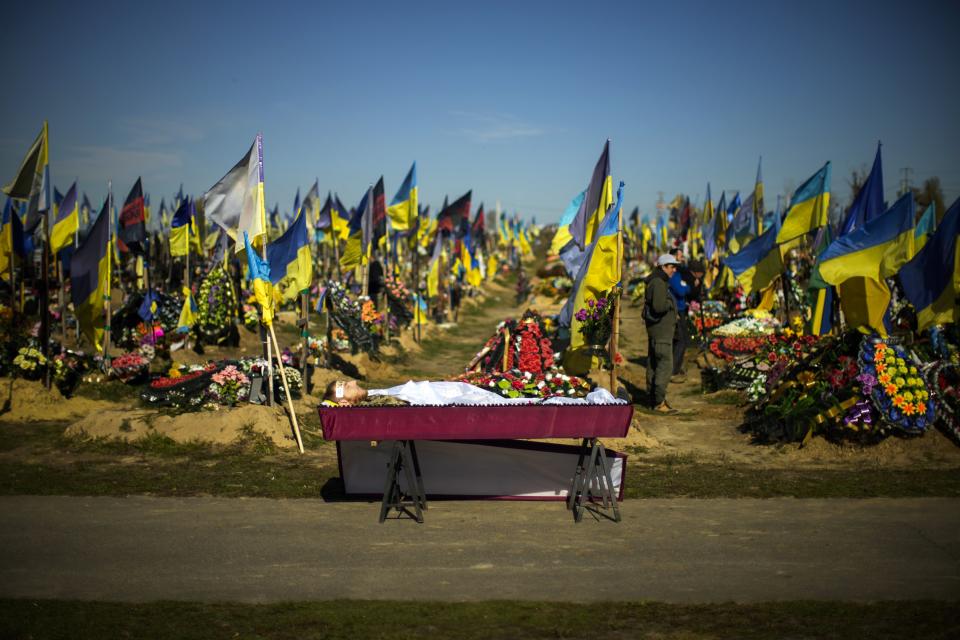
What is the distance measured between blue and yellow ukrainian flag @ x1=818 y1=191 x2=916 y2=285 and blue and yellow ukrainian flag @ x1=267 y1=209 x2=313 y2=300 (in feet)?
23.6

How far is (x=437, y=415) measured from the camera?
25.2 feet

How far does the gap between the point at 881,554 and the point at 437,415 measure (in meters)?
3.85

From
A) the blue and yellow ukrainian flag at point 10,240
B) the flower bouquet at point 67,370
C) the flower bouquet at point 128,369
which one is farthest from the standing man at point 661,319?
the blue and yellow ukrainian flag at point 10,240

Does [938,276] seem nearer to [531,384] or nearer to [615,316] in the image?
[615,316]

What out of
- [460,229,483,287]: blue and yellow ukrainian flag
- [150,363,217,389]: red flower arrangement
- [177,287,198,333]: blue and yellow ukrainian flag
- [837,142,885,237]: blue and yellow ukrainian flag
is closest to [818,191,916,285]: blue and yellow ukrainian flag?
[837,142,885,237]: blue and yellow ukrainian flag

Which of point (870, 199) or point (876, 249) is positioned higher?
point (870, 199)

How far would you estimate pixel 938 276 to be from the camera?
977 centimetres

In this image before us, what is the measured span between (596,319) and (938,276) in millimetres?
3955

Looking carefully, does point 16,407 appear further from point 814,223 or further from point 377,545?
point 814,223

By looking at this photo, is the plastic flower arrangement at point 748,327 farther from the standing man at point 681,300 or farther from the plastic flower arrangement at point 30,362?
the plastic flower arrangement at point 30,362

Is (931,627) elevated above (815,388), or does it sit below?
below

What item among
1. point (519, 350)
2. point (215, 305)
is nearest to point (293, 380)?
point (519, 350)

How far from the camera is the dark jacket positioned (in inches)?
505

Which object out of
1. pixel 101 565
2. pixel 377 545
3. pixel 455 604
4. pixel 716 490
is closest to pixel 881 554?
pixel 716 490
